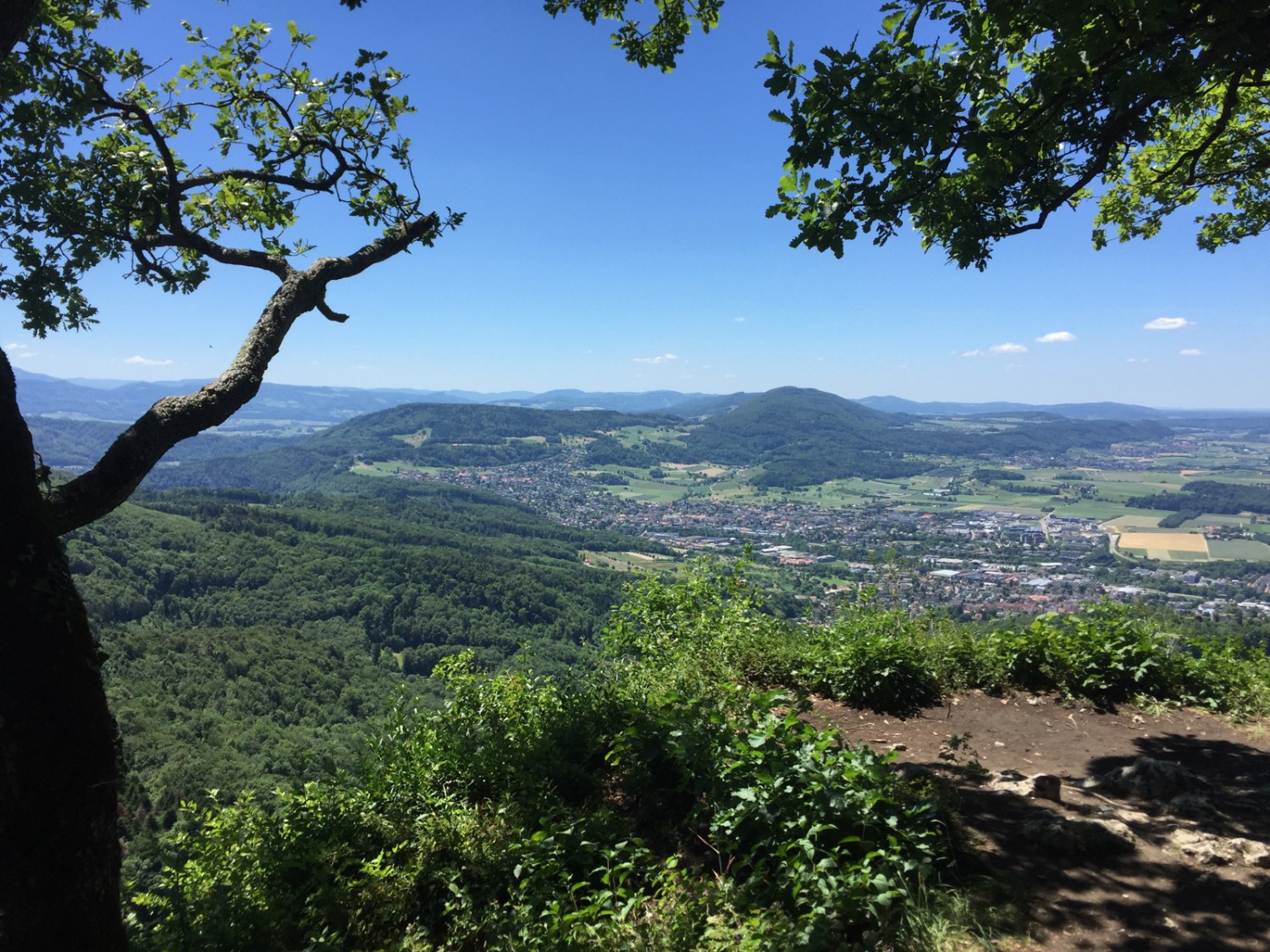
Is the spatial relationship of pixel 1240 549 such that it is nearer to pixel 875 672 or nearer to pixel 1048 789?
pixel 875 672

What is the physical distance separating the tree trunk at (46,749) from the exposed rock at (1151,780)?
540 centimetres

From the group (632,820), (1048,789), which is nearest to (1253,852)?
(1048,789)

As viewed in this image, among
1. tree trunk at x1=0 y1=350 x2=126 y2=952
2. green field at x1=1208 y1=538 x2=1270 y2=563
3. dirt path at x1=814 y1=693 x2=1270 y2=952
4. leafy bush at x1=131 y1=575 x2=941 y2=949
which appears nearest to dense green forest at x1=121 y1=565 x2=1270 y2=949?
leafy bush at x1=131 y1=575 x2=941 y2=949

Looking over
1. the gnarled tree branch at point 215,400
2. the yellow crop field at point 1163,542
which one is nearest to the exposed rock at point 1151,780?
the gnarled tree branch at point 215,400

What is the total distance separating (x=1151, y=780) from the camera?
3830mm

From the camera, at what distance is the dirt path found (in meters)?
2.58

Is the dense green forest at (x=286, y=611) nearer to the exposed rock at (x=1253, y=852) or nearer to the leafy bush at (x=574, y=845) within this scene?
the leafy bush at (x=574, y=845)

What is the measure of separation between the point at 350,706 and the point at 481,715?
52.6 m

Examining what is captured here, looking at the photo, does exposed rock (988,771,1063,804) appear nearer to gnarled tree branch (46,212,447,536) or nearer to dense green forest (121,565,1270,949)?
dense green forest (121,565,1270,949)

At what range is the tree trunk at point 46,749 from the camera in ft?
7.29

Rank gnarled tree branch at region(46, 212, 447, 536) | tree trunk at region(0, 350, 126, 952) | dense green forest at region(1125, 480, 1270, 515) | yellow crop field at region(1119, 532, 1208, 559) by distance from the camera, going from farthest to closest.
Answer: dense green forest at region(1125, 480, 1270, 515) → yellow crop field at region(1119, 532, 1208, 559) → gnarled tree branch at region(46, 212, 447, 536) → tree trunk at region(0, 350, 126, 952)

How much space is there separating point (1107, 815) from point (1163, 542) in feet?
330

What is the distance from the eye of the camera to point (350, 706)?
49.8 metres

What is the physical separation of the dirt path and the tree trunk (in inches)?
145
